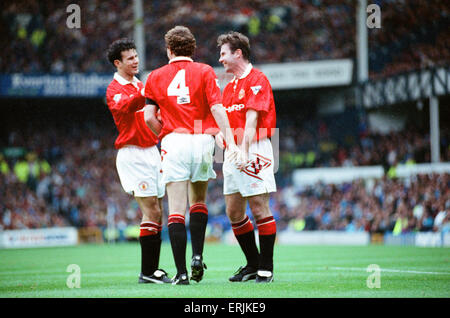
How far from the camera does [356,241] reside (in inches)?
876

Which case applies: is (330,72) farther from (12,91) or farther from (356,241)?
(12,91)

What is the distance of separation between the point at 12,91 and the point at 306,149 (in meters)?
13.2

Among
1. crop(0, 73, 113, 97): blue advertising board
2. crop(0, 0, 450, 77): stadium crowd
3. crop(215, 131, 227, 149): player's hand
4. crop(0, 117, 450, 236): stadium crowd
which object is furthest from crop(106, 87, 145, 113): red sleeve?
crop(0, 73, 113, 97): blue advertising board

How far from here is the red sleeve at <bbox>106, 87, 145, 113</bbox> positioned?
7270mm

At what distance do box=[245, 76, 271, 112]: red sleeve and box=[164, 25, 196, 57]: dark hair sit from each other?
72 cm

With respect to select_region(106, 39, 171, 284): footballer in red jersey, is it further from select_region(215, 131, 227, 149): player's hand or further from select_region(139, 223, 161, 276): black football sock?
select_region(215, 131, 227, 149): player's hand

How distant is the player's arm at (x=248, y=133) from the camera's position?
6.88 metres

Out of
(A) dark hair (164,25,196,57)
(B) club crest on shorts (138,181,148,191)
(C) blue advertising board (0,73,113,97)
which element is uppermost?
(C) blue advertising board (0,73,113,97)

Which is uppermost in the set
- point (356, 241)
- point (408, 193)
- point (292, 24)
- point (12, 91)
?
point (292, 24)

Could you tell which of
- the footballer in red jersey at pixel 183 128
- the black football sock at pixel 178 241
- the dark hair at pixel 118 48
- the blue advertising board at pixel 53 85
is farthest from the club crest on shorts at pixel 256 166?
the blue advertising board at pixel 53 85

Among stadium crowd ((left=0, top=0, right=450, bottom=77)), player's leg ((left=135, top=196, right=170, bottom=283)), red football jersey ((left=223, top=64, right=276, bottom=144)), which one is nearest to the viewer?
red football jersey ((left=223, top=64, right=276, bottom=144))

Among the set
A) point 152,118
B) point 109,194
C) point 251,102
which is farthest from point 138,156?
point 109,194

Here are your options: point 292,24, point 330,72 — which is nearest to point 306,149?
point 330,72

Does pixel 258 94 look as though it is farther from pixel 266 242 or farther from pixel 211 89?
pixel 266 242
